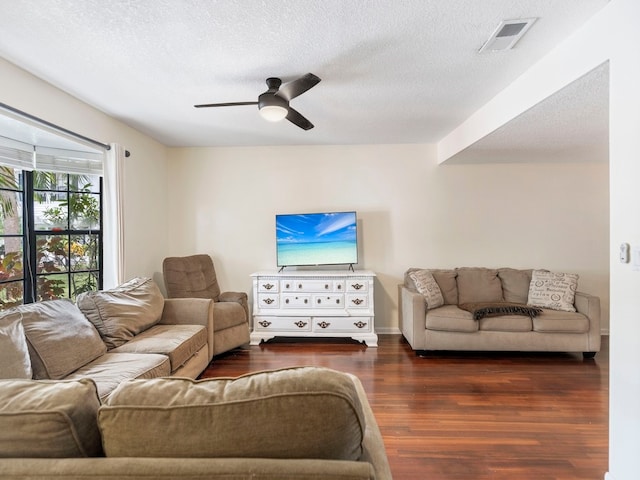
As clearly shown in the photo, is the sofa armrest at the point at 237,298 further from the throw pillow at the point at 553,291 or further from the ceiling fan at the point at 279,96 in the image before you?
the throw pillow at the point at 553,291

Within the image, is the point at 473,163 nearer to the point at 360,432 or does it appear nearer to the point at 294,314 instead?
the point at 294,314

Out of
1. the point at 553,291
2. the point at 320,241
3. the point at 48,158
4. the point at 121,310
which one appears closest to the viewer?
the point at 121,310

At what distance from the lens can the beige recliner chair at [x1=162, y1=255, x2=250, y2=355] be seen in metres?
3.40

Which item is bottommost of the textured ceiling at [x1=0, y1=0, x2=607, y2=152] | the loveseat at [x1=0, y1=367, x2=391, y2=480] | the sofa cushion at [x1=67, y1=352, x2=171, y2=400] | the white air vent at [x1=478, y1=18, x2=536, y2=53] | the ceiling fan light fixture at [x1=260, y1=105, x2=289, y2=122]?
the sofa cushion at [x1=67, y1=352, x2=171, y2=400]

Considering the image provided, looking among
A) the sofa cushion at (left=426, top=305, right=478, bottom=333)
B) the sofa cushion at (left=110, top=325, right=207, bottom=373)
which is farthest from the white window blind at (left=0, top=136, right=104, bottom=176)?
the sofa cushion at (left=426, top=305, right=478, bottom=333)

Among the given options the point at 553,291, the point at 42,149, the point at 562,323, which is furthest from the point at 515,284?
the point at 42,149

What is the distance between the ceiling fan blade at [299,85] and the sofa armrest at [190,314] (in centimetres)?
205

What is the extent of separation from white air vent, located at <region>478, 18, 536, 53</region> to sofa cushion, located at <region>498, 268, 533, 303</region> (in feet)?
9.00

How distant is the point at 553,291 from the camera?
3.59m

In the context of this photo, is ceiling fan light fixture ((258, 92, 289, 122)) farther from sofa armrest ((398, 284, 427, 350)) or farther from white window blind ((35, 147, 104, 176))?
sofa armrest ((398, 284, 427, 350))

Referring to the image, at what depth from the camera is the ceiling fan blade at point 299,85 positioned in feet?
6.84

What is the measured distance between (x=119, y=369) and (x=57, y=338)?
407 mm

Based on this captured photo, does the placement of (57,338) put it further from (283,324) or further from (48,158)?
(283,324)

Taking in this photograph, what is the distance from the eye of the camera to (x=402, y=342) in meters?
3.93
